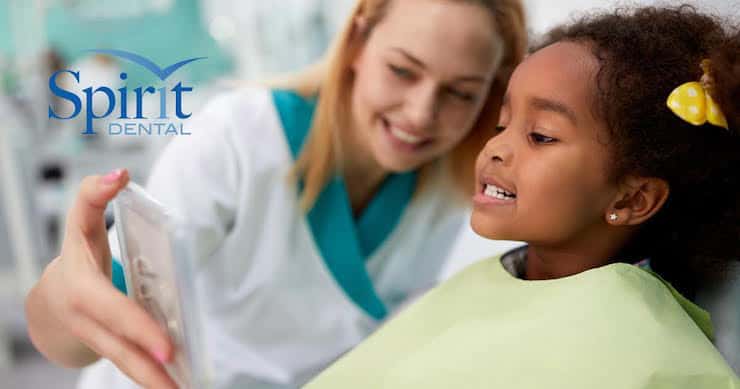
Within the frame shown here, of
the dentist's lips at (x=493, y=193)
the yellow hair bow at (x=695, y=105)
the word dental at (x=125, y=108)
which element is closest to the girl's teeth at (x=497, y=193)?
the dentist's lips at (x=493, y=193)

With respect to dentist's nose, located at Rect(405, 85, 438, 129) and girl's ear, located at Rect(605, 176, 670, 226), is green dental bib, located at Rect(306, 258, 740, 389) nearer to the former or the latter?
girl's ear, located at Rect(605, 176, 670, 226)

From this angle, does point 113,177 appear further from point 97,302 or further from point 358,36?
point 358,36

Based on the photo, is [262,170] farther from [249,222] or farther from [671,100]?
[671,100]

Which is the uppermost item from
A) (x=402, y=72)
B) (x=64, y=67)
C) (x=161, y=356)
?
(x=402, y=72)

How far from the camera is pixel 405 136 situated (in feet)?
2.59

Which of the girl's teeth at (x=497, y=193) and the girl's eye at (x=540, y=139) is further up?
the girl's eye at (x=540, y=139)

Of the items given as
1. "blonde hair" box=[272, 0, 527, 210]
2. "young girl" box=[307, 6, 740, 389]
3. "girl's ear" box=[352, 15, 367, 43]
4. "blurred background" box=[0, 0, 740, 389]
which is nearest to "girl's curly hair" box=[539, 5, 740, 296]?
"young girl" box=[307, 6, 740, 389]

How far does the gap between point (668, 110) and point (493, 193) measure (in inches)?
5.4

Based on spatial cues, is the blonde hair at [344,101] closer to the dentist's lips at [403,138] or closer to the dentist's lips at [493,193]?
the dentist's lips at [403,138]

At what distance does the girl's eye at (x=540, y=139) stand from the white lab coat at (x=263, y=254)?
0.33m

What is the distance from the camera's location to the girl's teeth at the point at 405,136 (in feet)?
2.57

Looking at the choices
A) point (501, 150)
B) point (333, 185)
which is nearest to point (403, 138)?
→ point (333, 185)

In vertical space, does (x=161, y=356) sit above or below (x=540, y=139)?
below

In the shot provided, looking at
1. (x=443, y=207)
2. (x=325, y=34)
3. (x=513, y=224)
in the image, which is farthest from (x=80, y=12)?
(x=513, y=224)
